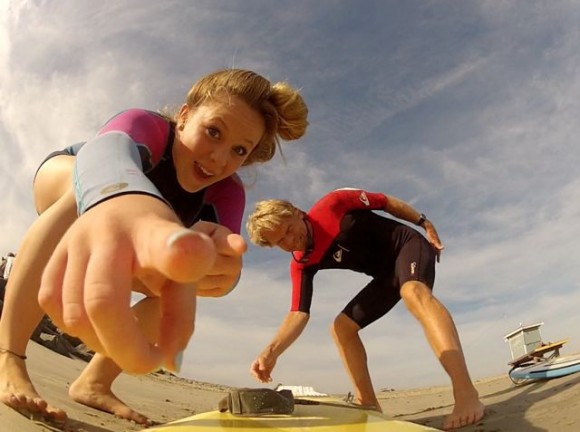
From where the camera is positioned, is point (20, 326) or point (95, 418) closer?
point (20, 326)

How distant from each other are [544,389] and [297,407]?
283 cm

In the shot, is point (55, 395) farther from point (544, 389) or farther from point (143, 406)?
point (544, 389)

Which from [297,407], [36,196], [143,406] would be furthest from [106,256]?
[143,406]

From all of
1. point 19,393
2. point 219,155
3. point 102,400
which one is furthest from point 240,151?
point 102,400

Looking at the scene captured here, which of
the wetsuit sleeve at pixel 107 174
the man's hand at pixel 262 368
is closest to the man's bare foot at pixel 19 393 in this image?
the wetsuit sleeve at pixel 107 174

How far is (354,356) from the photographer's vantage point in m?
3.98

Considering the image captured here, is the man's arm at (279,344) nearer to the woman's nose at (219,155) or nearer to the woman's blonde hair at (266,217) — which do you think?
the woman's blonde hair at (266,217)

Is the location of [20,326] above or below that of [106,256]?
above

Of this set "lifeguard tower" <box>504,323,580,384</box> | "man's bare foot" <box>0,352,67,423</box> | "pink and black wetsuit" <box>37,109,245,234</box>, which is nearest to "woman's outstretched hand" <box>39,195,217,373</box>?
"pink and black wetsuit" <box>37,109,245,234</box>

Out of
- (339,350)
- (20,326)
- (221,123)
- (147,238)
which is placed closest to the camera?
(147,238)

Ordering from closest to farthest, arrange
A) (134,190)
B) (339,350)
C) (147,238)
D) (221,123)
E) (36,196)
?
(147,238) → (134,190) → (221,123) → (36,196) → (339,350)

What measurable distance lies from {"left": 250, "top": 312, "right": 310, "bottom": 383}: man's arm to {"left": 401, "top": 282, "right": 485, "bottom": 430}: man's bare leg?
98cm

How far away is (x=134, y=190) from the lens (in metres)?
0.85

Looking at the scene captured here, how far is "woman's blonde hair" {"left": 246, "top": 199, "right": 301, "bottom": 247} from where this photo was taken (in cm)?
389
